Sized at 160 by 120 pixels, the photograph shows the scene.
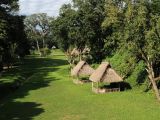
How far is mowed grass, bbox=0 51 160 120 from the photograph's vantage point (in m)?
36.7

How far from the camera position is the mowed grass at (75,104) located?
36719 mm

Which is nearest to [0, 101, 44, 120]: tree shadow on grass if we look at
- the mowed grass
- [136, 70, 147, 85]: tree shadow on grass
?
the mowed grass

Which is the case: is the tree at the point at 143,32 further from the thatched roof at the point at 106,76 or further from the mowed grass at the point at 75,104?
the thatched roof at the point at 106,76

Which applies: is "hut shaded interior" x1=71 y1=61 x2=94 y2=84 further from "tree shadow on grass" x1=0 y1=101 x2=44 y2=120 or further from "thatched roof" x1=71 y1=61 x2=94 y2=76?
"tree shadow on grass" x1=0 y1=101 x2=44 y2=120

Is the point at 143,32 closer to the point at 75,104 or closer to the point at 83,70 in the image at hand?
the point at 75,104

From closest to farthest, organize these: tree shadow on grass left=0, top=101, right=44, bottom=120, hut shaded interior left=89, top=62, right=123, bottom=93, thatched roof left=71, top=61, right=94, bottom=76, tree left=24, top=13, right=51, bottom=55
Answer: tree shadow on grass left=0, top=101, right=44, bottom=120, hut shaded interior left=89, top=62, right=123, bottom=93, thatched roof left=71, top=61, right=94, bottom=76, tree left=24, top=13, right=51, bottom=55

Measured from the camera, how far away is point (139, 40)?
42344 millimetres

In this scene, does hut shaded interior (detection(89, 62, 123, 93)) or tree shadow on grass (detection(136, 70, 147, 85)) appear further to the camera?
hut shaded interior (detection(89, 62, 123, 93))

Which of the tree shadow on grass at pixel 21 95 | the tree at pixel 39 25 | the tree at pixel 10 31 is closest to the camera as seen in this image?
the tree shadow on grass at pixel 21 95

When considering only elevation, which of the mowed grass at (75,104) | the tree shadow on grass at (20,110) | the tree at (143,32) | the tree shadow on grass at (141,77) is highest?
the tree at (143,32)

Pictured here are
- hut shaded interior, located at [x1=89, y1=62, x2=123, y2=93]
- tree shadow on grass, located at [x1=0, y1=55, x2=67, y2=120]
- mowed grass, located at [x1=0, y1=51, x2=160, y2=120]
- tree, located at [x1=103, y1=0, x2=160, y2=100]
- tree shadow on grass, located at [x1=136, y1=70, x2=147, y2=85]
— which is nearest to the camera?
mowed grass, located at [x1=0, y1=51, x2=160, y2=120]

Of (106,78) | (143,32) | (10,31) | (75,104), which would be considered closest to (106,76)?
(106,78)

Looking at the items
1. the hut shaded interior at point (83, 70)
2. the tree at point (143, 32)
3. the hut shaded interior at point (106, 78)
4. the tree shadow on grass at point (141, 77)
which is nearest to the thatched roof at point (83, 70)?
the hut shaded interior at point (83, 70)

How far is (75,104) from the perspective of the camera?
43.2 metres
